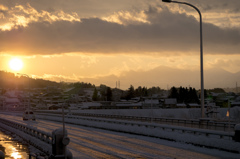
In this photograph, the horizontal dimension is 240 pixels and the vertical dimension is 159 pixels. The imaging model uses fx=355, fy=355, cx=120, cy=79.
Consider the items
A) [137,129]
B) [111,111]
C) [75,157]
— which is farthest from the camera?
[111,111]

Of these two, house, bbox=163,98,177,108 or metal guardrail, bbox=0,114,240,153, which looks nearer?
metal guardrail, bbox=0,114,240,153

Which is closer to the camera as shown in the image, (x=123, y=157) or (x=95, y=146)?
(x=123, y=157)

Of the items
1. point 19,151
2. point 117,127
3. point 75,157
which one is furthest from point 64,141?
point 117,127

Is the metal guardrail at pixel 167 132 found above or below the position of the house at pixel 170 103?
below

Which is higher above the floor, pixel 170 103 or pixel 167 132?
pixel 170 103

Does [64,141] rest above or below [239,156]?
above

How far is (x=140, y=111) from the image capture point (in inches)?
4820

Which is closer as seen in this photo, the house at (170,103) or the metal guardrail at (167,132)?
the metal guardrail at (167,132)

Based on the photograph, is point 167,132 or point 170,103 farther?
point 170,103

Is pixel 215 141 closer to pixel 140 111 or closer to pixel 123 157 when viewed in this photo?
pixel 123 157

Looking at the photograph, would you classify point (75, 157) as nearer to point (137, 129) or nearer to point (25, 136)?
point (25, 136)

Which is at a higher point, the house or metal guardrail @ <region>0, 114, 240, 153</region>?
the house

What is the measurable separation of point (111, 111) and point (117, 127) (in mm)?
78934

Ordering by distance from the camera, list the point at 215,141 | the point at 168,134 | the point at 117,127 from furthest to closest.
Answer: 1. the point at 117,127
2. the point at 168,134
3. the point at 215,141
